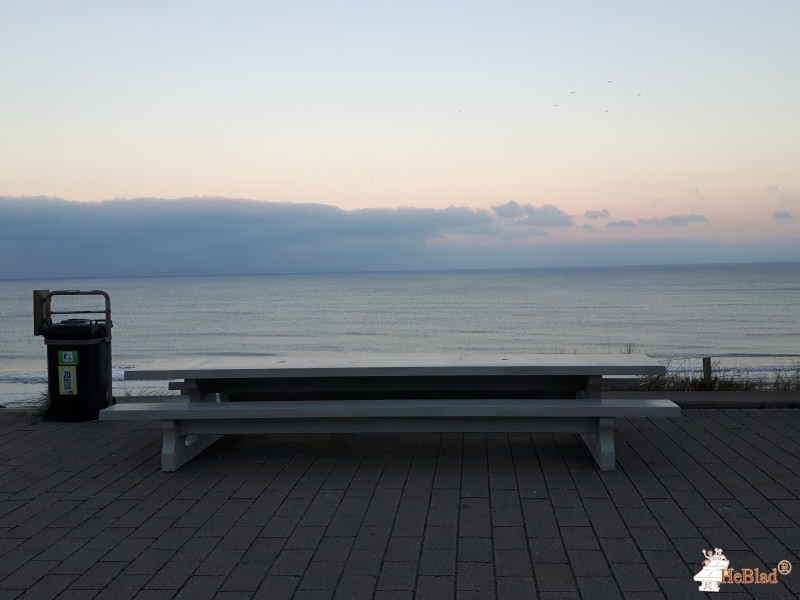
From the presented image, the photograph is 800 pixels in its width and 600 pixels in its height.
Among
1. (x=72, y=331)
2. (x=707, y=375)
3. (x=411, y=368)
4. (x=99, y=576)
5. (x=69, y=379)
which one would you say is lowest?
(x=99, y=576)

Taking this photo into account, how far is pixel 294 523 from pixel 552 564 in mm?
1537

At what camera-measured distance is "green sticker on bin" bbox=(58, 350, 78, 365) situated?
7.76 m

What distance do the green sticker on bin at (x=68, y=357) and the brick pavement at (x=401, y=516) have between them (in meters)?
0.92

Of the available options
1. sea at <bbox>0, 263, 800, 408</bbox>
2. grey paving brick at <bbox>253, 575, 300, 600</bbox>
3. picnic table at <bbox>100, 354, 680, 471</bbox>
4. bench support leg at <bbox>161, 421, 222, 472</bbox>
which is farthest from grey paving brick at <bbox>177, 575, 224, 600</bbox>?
sea at <bbox>0, 263, 800, 408</bbox>

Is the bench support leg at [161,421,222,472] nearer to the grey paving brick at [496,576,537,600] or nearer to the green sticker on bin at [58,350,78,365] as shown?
the green sticker on bin at [58,350,78,365]

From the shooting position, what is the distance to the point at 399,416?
18.8 ft

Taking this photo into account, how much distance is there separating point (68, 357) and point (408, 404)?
3789 millimetres

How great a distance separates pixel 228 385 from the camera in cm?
655

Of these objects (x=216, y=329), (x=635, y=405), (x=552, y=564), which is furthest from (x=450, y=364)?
(x=216, y=329)

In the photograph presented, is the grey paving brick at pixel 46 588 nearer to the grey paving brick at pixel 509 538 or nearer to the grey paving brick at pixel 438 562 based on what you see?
the grey paving brick at pixel 438 562

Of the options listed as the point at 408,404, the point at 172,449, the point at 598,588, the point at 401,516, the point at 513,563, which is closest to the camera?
the point at 598,588

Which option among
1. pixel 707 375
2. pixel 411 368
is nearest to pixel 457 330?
pixel 707 375

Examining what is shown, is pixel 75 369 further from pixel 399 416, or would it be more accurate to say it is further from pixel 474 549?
pixel 474 549

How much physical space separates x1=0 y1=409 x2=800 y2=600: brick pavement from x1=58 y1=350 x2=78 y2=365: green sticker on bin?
3.02 feet
